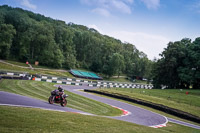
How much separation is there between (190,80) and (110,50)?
51662 mm

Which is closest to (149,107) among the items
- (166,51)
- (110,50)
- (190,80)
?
(190,80)

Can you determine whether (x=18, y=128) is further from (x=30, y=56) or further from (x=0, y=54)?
(x=30, y=56)

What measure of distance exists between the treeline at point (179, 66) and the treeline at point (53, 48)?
21.2 metres

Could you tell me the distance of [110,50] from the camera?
9400 cm

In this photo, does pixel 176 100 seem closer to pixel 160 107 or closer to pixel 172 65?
pixel 160 107

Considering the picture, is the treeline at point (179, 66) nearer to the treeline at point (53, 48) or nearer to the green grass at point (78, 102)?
the treeline at point (53, 48)

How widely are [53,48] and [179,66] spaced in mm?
47117

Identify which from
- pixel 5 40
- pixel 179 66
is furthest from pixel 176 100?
pixel 5 40

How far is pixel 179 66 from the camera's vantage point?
51.8 metres

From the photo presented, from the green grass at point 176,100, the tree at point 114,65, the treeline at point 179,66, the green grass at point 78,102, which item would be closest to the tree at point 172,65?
the treeline at point 179,66

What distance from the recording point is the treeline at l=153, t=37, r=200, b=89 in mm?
47469

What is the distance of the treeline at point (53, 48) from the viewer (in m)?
67.0

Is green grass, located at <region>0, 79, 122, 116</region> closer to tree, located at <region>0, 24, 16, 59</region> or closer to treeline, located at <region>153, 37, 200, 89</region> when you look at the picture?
treeline, located at <region>153, 37, 200, 89</region>

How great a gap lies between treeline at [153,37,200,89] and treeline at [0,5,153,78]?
2118 cm
